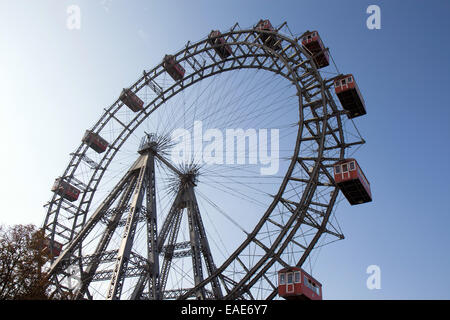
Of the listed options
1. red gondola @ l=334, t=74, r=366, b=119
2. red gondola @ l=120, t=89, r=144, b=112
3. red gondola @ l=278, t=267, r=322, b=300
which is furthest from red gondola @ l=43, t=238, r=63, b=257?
red gondola @ l=334, t=74, r=366, b=119

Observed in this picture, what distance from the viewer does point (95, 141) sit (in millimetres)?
38719

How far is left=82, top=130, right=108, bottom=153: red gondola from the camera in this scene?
38656 mm

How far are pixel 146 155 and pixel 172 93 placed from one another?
25.9 ft

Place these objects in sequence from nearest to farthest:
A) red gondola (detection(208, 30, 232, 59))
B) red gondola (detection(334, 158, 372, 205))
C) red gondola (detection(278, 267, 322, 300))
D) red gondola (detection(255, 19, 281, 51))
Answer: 1. red gondola (detection(278, 267, 322, 300))
2. red gondola (detection(334, 158, 372, 205))
3. red gondola (detection(255, 19, 281, 51))
4. red gondola (detection(208, 30, 232, 59))

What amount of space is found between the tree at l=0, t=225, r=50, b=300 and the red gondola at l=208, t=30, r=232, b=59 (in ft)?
66.5

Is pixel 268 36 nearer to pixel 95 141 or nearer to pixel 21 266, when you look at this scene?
pixel 95 141

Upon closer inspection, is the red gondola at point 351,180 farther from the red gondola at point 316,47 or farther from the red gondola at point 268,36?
the red gondola at point 268,36

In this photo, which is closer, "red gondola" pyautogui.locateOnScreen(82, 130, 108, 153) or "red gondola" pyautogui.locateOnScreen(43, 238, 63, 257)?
"red gondola" pyautogui.locateOnScreen(43, 238, 63, 257)

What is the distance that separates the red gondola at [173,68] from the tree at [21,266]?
18.8 meters

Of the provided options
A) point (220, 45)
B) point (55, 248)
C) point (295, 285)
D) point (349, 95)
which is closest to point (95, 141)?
point (55, 248)

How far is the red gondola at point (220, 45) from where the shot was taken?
34.8 m

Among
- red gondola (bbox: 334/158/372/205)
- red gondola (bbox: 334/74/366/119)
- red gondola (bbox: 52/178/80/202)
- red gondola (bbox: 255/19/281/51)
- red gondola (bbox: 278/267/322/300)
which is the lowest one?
red gondola (bbox: 278/267/322/300)

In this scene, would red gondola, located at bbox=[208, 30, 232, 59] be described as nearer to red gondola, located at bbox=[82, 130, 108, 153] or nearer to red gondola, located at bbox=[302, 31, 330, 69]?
red gondola, located at bbox=[302, 31, 330, 69]

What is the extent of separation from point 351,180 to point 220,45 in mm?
16329
